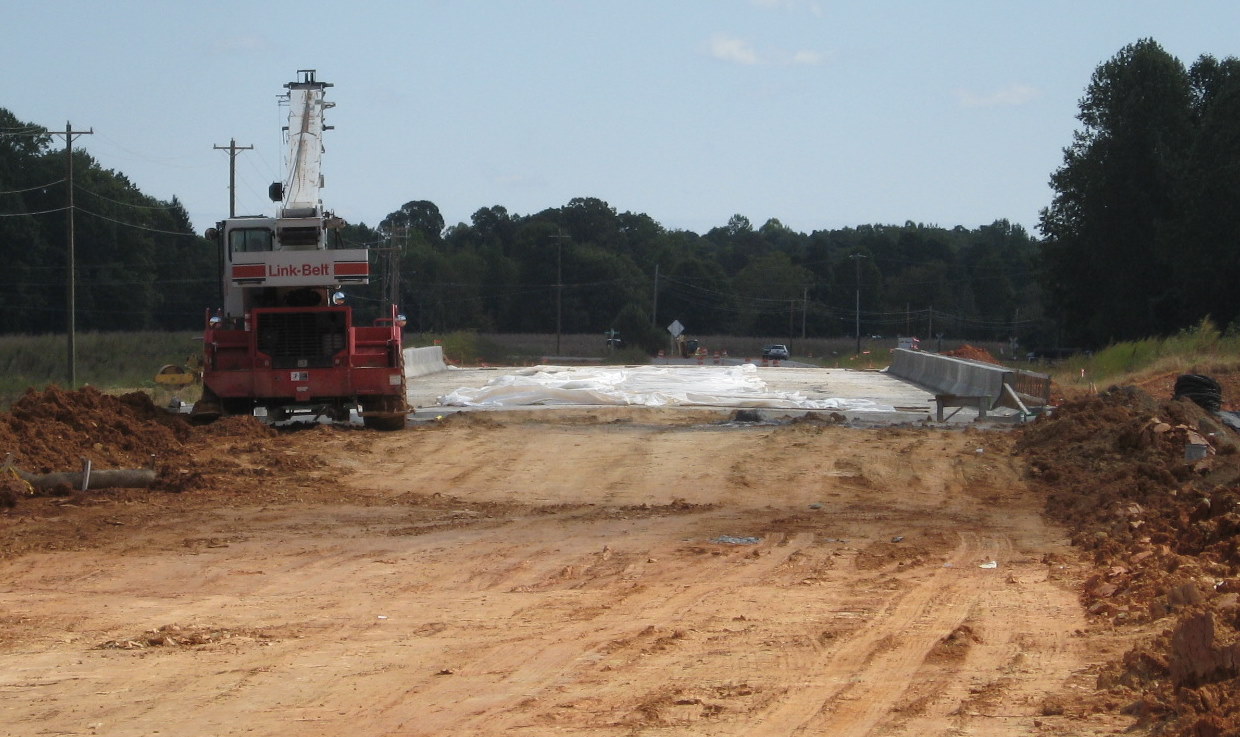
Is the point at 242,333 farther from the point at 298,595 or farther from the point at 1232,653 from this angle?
the point at 1232,653

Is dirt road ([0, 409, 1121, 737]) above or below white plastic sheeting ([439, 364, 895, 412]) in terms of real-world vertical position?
below

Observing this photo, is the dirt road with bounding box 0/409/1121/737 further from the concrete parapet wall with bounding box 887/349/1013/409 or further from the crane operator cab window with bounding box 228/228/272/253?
the concrete parapet wall with bounding box 887/349/1013/409

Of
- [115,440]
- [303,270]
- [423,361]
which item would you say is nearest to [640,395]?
[303,270]

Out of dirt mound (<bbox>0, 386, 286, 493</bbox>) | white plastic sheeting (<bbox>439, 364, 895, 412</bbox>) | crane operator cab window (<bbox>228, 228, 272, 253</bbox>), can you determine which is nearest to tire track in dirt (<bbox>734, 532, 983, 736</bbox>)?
dirt mound (<bbox>0, 386, 286, 493</bbox>)

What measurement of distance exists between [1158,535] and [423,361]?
1432 inches

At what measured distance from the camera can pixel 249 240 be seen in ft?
73.0

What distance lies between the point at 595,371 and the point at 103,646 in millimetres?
33262

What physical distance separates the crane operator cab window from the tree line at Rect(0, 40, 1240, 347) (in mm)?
29004

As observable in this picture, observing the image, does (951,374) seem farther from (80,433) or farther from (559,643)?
(559,643)

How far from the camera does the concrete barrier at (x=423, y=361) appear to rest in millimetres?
42603

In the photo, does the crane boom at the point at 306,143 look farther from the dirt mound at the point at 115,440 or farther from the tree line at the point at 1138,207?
the tree line at the point at 1138,207

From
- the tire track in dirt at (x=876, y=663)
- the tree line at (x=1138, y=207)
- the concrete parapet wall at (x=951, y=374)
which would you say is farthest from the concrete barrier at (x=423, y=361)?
the tree line at (x=1138, y=207)

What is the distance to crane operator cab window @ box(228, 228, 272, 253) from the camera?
22141mm

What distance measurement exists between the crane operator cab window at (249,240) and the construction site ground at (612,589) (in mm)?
3875
